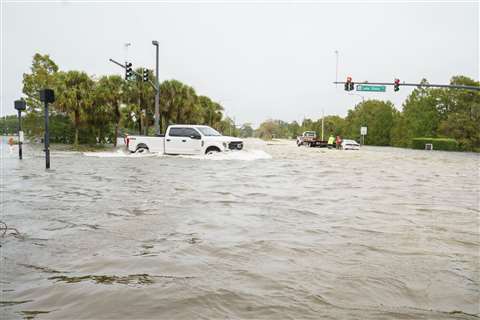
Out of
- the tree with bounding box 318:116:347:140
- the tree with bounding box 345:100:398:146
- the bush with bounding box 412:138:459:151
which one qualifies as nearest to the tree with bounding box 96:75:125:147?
the bush with bounding box 412:138:459:151

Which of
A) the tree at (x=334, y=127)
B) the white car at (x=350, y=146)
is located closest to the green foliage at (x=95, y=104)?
the white car at (x=350, y=146)

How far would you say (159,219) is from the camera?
556cm

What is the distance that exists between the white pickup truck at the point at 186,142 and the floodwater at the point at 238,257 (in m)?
12.2

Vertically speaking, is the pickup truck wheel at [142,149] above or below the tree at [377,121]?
below

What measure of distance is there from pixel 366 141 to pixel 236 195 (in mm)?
71394

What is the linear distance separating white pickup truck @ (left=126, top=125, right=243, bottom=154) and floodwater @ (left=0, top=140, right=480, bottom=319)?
12210 mm

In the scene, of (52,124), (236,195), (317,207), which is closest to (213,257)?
(317,207)

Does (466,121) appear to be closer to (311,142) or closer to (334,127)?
(311,142)

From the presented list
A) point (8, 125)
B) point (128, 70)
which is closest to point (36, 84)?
point (128, 70)

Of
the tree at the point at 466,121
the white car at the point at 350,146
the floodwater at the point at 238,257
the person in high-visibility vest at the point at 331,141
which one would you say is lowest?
the floodwater at the point at 238,257

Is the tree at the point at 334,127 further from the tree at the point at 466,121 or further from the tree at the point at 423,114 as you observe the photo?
the tree at the point at 466,121

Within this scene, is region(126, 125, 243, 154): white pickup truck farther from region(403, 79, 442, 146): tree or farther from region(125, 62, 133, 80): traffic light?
region(403, 79, 442, 146): tree

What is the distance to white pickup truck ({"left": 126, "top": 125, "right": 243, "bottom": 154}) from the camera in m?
20.0

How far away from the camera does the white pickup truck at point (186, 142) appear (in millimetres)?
19984
